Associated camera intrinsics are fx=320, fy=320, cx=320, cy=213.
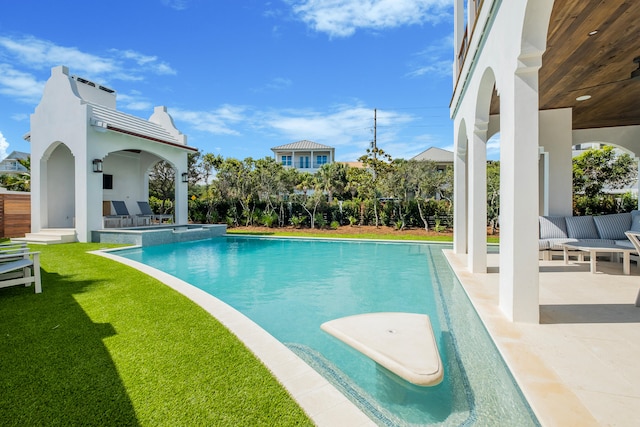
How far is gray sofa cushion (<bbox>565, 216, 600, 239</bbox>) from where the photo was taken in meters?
8.56

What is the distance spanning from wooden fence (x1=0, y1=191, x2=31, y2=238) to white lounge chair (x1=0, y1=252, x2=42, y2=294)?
13.2 m

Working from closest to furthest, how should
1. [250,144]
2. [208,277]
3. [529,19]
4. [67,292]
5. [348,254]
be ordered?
[529,19] < [67,292] < [208,277] < [348,254] < [250,144]

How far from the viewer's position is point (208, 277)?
817cm

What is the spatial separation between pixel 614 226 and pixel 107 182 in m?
21.5

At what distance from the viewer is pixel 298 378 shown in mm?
2871

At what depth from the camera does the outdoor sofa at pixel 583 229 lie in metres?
8.23

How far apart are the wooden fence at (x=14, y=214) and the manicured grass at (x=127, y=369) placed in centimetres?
1423

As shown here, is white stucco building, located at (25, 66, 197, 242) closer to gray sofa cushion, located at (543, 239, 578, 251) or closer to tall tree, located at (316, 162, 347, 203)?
tall tree, located at (316, 162, 347, 203)

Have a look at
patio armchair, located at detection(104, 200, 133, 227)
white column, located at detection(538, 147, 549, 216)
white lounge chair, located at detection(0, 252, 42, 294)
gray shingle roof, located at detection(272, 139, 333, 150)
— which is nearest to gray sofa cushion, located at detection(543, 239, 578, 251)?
white column, located at detection(538, 147, 549, 216)

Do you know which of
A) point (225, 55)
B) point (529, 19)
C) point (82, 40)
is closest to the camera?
point (529, 19)

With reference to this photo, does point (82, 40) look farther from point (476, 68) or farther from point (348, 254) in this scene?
point (476, 68)

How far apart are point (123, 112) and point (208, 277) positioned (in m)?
13.6

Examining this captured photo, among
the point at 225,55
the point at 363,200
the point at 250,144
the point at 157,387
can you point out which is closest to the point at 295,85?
the point at 225,55

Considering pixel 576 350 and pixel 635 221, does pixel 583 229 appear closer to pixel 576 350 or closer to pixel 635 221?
pixel 635 221
